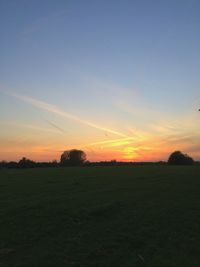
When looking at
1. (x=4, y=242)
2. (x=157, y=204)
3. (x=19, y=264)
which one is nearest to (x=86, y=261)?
(x=19, y=264)

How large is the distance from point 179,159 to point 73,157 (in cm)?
5650

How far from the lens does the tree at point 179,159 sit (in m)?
147

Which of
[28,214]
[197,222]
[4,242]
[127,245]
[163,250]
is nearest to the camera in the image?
[163,250]

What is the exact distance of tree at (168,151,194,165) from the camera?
481 ft

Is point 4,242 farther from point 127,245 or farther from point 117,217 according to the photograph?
point 117,217

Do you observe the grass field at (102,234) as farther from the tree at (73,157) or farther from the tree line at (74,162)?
the tree at (73,157)

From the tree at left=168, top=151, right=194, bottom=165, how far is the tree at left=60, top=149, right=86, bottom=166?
4627 cm

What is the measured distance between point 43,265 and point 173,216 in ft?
28.3

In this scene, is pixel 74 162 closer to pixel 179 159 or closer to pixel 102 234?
pixel 179 159

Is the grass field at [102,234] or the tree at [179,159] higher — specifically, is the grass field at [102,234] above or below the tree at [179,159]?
below

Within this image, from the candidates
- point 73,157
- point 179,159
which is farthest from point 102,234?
point 73,157

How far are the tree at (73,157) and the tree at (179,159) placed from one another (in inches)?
1822

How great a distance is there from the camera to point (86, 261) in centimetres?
1168

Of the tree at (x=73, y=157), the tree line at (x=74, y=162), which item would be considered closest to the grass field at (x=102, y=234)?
the tree line at (x=74, y=162)
